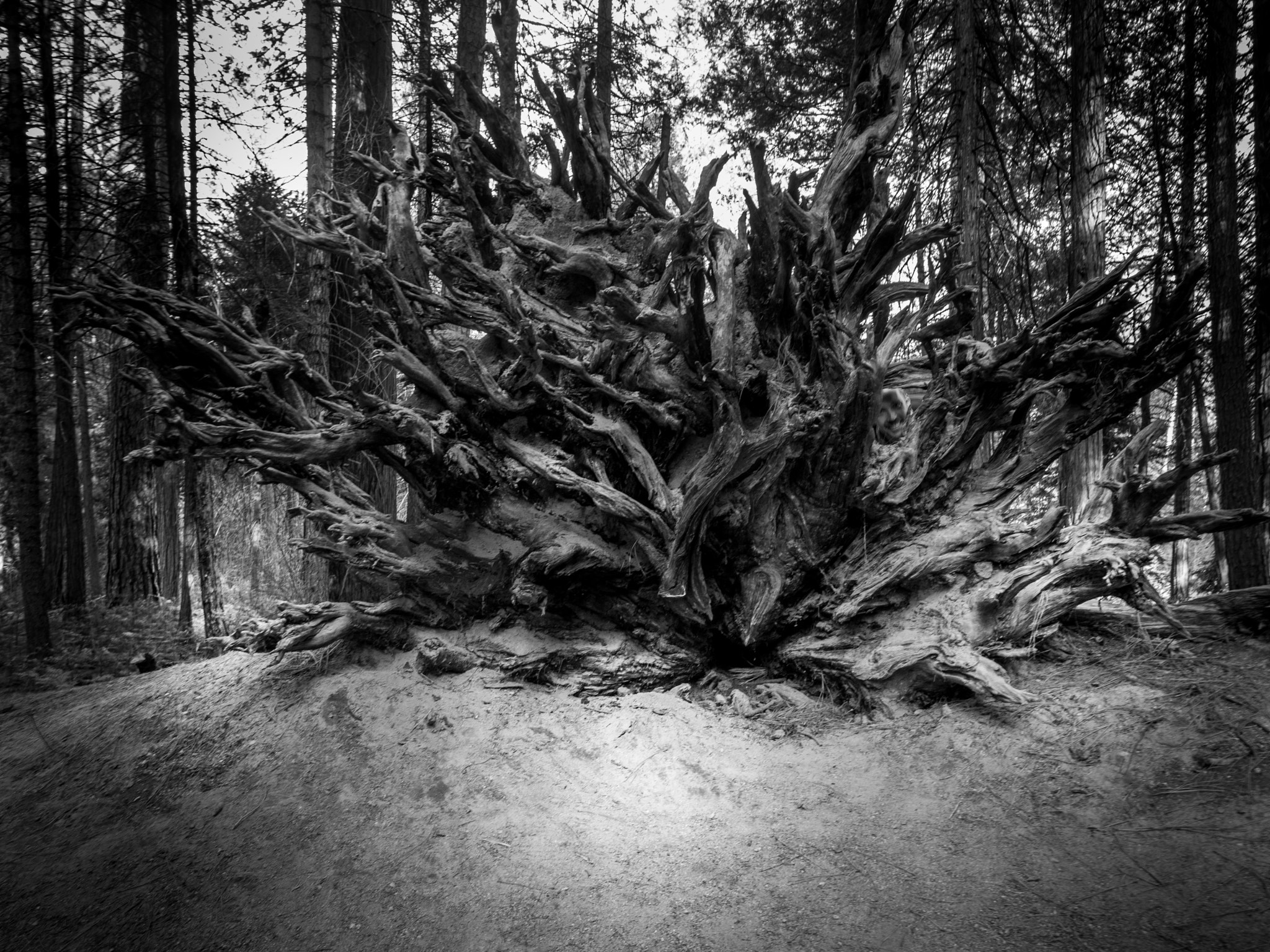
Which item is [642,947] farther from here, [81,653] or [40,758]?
[81,653]

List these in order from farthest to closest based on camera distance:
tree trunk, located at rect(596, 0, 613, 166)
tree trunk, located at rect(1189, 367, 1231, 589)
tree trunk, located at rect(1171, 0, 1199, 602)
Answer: tree trunk, located at rect(596, 0, 613, 166)
tree trunk, located at rect(1189, 367, 1231, 589)
tree trunk, located at rect(1171, 0, 1199, 602)

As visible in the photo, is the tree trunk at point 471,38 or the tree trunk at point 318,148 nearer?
the tree trunk at point 318,148

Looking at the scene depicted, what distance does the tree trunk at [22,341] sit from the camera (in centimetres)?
526

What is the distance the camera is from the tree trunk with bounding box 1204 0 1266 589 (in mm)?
6445

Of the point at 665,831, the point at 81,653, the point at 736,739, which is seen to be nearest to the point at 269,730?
the point at 665,831

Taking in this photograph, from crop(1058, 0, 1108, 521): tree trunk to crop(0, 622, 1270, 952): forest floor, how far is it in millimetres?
2854

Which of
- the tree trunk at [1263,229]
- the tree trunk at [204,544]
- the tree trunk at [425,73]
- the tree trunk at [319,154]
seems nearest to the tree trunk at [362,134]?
Result: the tree trunk at [319,154]

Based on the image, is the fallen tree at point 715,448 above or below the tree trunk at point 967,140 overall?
below

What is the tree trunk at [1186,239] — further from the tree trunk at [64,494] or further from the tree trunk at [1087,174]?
the tree trunk at [64,494]

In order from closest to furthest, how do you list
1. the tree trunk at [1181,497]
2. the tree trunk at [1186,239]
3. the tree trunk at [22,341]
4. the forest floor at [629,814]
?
the forest floor at [629,814], the tree trunk at [22,341], the tree trunk at [1186,239], the tree trunk at [1181,497]

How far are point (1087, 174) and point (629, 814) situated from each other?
730 centimetres

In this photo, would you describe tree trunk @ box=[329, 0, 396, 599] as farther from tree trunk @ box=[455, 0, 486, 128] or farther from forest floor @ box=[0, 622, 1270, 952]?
forest floor @ box=[0, 622, 1270, 952]

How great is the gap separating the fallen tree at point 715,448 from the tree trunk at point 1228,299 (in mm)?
2325

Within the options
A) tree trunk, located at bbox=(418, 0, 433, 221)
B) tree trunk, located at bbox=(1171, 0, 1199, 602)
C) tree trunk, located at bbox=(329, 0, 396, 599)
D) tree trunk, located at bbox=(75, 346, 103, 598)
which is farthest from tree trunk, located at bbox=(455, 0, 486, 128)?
tree trunk, located at bbox=(75, 346, 103, 598)
